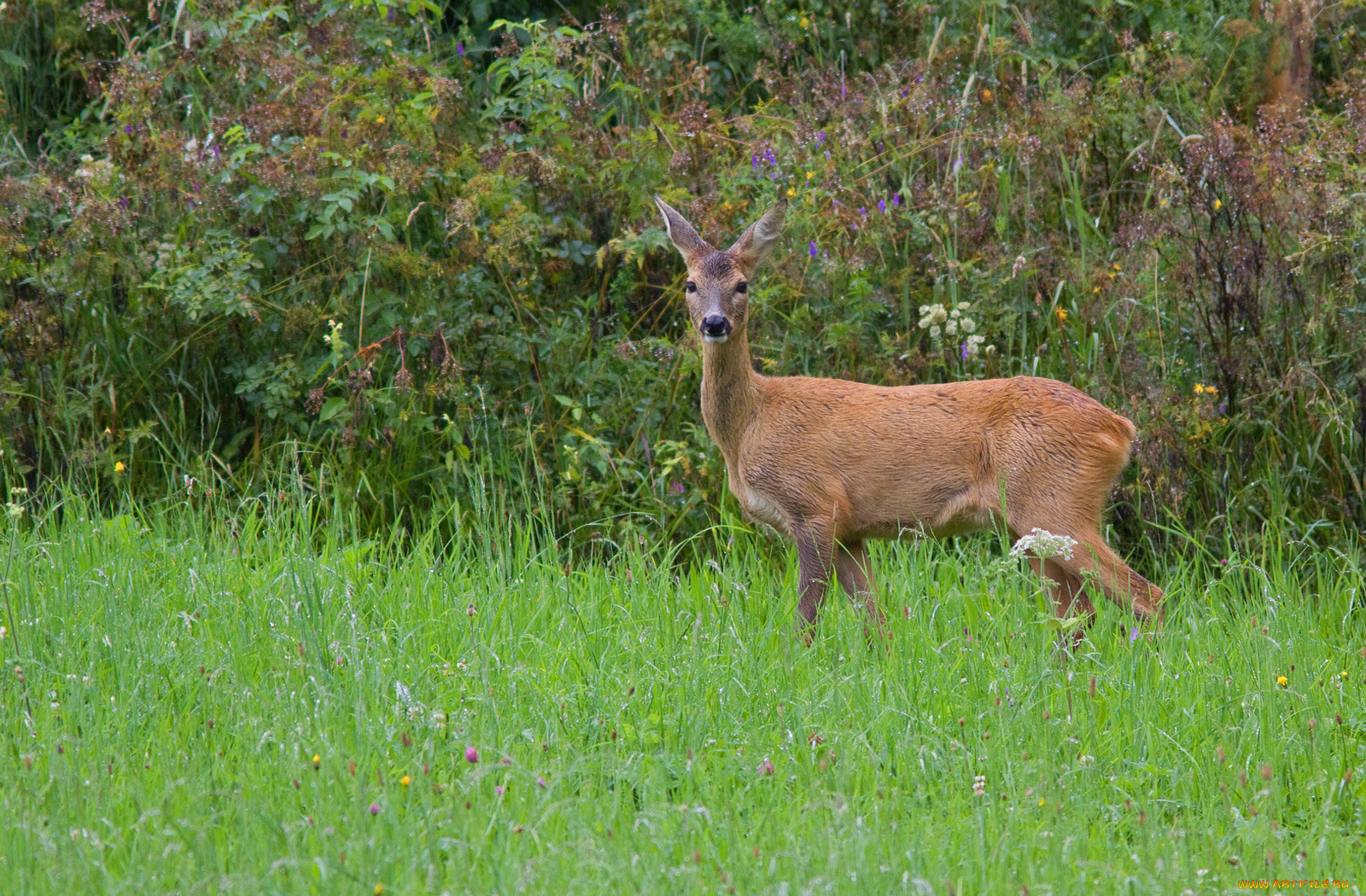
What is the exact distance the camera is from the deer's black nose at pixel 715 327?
5273 mm

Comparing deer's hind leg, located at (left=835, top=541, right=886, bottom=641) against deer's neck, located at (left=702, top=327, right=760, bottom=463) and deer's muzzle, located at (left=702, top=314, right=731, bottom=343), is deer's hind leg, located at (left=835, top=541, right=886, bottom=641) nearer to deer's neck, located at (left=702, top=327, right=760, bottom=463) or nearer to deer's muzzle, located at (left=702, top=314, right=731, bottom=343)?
deer's neck, located at (left=702, top=327, right=760, bottom=463)

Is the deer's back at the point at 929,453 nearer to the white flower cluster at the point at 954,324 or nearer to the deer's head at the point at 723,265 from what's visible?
the deer's head at the point at 723,265

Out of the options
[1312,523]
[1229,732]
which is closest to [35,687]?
[1229,732]

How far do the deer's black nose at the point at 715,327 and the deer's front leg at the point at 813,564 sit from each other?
2.48ft

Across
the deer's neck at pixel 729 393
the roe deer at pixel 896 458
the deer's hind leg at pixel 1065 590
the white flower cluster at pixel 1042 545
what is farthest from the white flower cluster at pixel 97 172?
the white flower cluster at pixel 1042 545

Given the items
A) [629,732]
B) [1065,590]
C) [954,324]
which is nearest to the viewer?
[629,732]

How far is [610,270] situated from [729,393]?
5.11 feet

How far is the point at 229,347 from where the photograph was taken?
659cm

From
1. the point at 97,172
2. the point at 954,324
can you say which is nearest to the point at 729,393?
the point at 954,324

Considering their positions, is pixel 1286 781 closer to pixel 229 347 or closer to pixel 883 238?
pixel 883 238

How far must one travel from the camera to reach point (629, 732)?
12.0 feet

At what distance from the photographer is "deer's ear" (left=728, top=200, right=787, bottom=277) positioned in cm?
559

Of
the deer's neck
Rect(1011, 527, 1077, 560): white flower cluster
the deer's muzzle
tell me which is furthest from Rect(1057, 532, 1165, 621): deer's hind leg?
the deer's muzzle

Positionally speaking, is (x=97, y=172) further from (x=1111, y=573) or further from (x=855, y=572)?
(x=1111, y=573)
